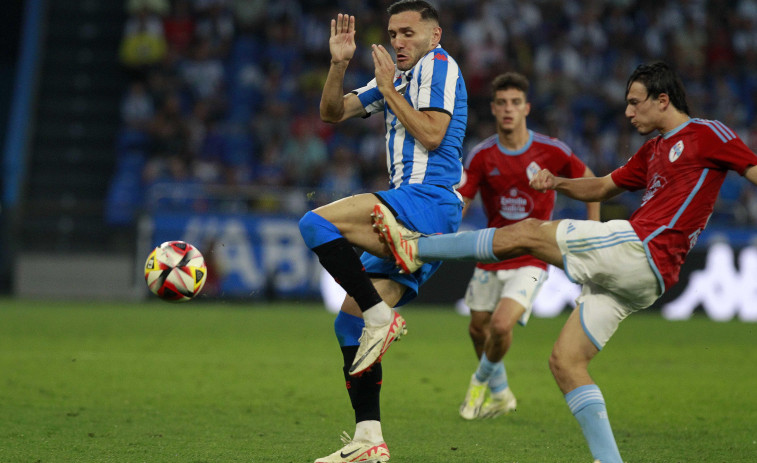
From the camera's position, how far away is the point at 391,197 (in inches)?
185

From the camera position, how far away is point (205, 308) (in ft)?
50.5

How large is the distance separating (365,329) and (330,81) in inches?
53.1

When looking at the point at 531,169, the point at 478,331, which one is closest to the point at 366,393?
the point at 478,331

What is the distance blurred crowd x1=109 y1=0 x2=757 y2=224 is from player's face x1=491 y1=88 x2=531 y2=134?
27.3 ft

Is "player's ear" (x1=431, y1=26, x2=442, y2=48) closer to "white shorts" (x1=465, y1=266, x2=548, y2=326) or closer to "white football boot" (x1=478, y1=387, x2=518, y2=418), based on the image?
"white shorts" (x1=465, y1=266, x2=548, y2=326)

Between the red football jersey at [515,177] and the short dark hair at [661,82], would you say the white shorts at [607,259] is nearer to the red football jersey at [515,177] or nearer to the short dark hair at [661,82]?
the short dark hair at [661,82]

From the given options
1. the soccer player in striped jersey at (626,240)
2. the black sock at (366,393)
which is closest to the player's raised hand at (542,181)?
the soccer player in striped jersey at (626,240)

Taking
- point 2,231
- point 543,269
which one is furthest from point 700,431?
point 2,231

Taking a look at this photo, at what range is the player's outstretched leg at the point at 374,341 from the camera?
452 centimetres

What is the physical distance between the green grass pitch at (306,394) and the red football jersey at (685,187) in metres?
1.38

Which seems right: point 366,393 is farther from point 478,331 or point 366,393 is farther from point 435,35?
point 478,331

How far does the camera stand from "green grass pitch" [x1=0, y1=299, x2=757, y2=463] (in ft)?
17.5

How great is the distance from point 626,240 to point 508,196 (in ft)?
10.1

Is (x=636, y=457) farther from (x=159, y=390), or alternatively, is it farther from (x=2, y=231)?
(x=2, y=231)
